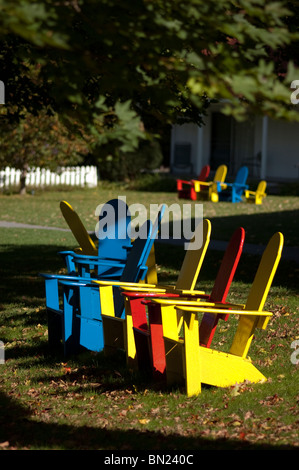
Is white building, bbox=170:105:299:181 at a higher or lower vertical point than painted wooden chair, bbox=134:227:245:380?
higher

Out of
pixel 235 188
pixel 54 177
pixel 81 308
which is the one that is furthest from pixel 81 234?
pixel 54 177

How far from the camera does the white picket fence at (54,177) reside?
27969 millimetres

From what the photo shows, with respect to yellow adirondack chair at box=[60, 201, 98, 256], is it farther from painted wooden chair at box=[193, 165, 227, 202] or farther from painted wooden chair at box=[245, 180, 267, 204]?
painted wooden chair at box=[193, 165, 227, 202]

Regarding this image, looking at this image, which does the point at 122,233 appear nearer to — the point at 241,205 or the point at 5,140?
the point at 241,205

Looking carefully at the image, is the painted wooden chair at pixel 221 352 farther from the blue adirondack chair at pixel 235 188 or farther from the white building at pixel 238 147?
the white building at pixel 238 147

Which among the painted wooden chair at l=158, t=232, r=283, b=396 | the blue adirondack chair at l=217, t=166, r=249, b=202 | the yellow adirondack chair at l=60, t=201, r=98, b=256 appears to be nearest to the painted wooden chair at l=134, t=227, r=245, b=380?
the painted wooden chair at l=158, t=232, r=283, b=396

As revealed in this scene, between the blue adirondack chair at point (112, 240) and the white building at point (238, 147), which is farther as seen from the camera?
the white building at point (238, 147)

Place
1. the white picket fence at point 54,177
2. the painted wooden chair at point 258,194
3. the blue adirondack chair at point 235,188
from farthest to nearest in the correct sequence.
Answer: the white picket fence at point 54,177, the blue adirondack chair at point 235,188, the painted wooden chair at point 258,194

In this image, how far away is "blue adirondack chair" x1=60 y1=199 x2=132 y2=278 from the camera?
291 inches

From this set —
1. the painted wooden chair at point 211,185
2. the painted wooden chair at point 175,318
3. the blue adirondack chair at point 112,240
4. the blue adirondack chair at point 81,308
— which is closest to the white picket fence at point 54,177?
the painted wooden chair at point 211,185

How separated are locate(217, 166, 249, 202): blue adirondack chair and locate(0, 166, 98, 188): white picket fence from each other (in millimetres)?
7800

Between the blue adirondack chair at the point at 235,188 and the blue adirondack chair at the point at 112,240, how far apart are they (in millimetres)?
15790

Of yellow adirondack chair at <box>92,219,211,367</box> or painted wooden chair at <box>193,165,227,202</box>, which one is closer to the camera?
yellow adirondack chair at <box>92,219,211,367</box>

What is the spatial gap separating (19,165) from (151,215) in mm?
8806
